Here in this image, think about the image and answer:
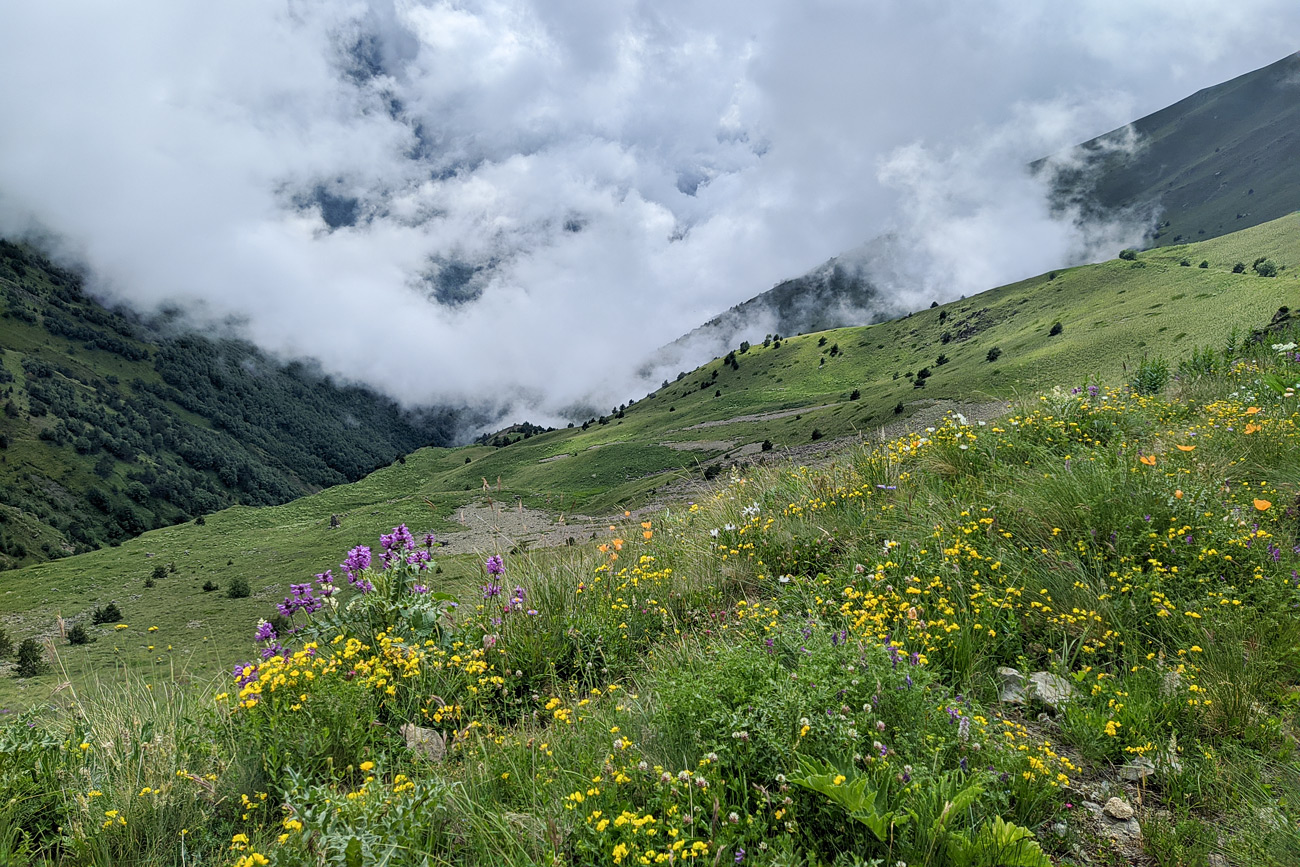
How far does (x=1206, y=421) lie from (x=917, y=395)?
150ft

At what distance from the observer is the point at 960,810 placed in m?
2.53

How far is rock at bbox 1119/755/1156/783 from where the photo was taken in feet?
9.98

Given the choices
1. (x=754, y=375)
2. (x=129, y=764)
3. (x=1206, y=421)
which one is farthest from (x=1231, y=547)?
(x=754, y=375)

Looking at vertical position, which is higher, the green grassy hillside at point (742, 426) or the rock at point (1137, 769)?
the green grassy hillside at point (742, 426)

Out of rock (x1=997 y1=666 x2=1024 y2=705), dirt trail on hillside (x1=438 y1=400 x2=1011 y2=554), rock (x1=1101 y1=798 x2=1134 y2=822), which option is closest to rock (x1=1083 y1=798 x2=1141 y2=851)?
rock (x1=1101 y1=798 x2=1134 y2=822)

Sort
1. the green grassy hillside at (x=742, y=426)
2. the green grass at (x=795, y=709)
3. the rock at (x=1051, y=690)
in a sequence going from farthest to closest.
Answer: the green grassy hillside at (x=742, y=426)
the rock at (x=1051, y=690)
the green grass at (x=795, y=709)

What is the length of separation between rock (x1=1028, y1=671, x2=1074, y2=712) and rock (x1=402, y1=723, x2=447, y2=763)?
396 cm

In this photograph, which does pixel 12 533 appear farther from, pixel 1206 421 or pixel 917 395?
pixel 1206 421

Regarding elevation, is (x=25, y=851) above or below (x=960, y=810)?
above

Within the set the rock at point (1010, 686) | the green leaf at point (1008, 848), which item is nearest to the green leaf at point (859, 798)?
the green leaf at point (1008, 848)

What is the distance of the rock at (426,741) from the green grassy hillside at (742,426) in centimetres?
448

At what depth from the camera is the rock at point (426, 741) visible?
12.9ft

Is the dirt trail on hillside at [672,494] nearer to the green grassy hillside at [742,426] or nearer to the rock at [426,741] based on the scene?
the green grassy hillside at [742,426]

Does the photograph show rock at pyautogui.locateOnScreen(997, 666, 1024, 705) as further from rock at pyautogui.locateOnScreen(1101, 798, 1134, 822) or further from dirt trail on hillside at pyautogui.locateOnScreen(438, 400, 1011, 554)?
dirt trail on hillside at pyautogui.locateOnScreen(438, 400, 1011, 554)
